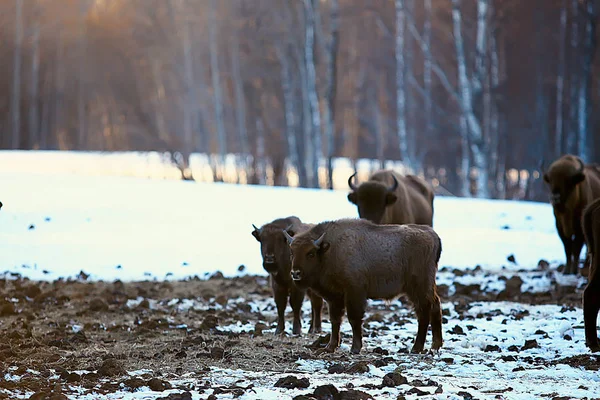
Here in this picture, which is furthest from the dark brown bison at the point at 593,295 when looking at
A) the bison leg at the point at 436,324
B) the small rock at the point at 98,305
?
the small rock at the point at 98,305

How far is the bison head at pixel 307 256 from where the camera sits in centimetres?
800

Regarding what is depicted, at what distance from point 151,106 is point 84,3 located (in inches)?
235

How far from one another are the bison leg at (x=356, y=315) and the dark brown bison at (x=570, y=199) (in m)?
6.98

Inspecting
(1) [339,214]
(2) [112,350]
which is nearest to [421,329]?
(2) [112,350]

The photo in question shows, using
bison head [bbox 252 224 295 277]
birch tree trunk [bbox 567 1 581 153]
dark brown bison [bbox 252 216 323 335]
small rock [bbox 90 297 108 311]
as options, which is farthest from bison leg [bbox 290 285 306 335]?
birch tree trunk [bbox 567 1 581 153]

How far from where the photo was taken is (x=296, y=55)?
3656 cm

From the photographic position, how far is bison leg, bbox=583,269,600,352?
7.93 meters

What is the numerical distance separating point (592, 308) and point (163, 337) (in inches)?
170

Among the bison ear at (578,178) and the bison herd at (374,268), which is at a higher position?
the bison ear at (578,178)

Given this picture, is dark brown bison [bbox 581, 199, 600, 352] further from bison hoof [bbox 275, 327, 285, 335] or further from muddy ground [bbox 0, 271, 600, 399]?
bison hoof [bbox 275, 327, 285, 335]

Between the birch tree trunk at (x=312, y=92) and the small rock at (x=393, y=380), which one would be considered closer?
the small rock at (x=393, y=380)

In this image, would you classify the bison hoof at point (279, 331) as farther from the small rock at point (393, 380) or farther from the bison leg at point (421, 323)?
the small rock at point (393, 380)

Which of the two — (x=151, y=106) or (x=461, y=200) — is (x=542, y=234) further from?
(x=151, y=106)

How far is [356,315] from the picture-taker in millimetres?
8141
